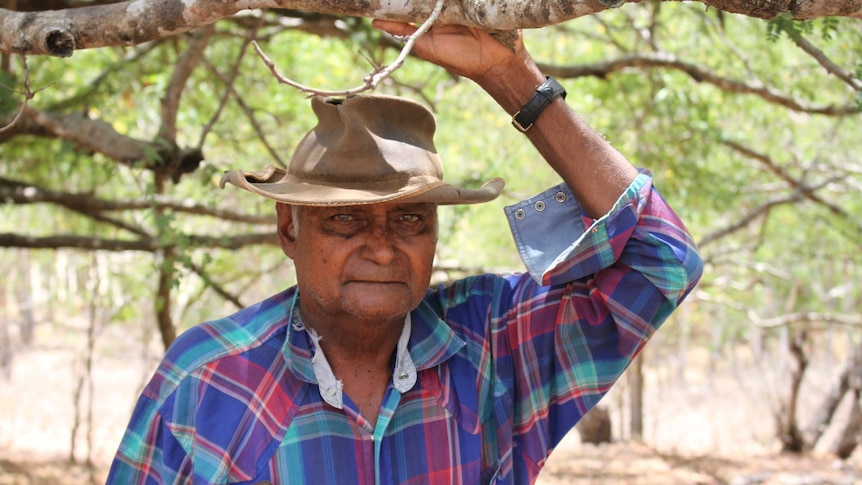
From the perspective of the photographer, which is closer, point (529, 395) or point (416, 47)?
point (416, 47)

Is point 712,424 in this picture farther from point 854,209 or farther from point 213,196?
point 213,196

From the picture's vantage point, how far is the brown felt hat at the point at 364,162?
2.03 m

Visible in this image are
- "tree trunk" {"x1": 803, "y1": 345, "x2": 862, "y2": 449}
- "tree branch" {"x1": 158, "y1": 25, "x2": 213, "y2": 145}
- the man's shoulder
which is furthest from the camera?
"tree trunk" {"x1": 803, "y1": 345, "x2": 862, "y2": 449}

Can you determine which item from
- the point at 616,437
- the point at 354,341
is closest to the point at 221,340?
the point at 354,341

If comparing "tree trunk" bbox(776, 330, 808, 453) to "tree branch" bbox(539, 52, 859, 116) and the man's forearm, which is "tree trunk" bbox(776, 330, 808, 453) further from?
the man's forearm

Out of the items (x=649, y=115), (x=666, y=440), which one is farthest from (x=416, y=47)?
(x=666, y=440)

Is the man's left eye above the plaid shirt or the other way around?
above

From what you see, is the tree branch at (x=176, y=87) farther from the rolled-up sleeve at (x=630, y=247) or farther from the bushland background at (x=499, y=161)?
the rolled-up sleeve at (x=630, y=247)

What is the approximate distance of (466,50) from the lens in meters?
2.01

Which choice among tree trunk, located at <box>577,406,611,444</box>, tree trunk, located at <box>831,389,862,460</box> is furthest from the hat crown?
tree trunk, located at <box>577,406,611,444</box>

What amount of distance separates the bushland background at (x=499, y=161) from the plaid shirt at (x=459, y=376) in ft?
2.66

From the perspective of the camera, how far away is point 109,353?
15.2 meters

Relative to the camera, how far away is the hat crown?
209 cm

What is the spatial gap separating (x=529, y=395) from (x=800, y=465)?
609 cm
